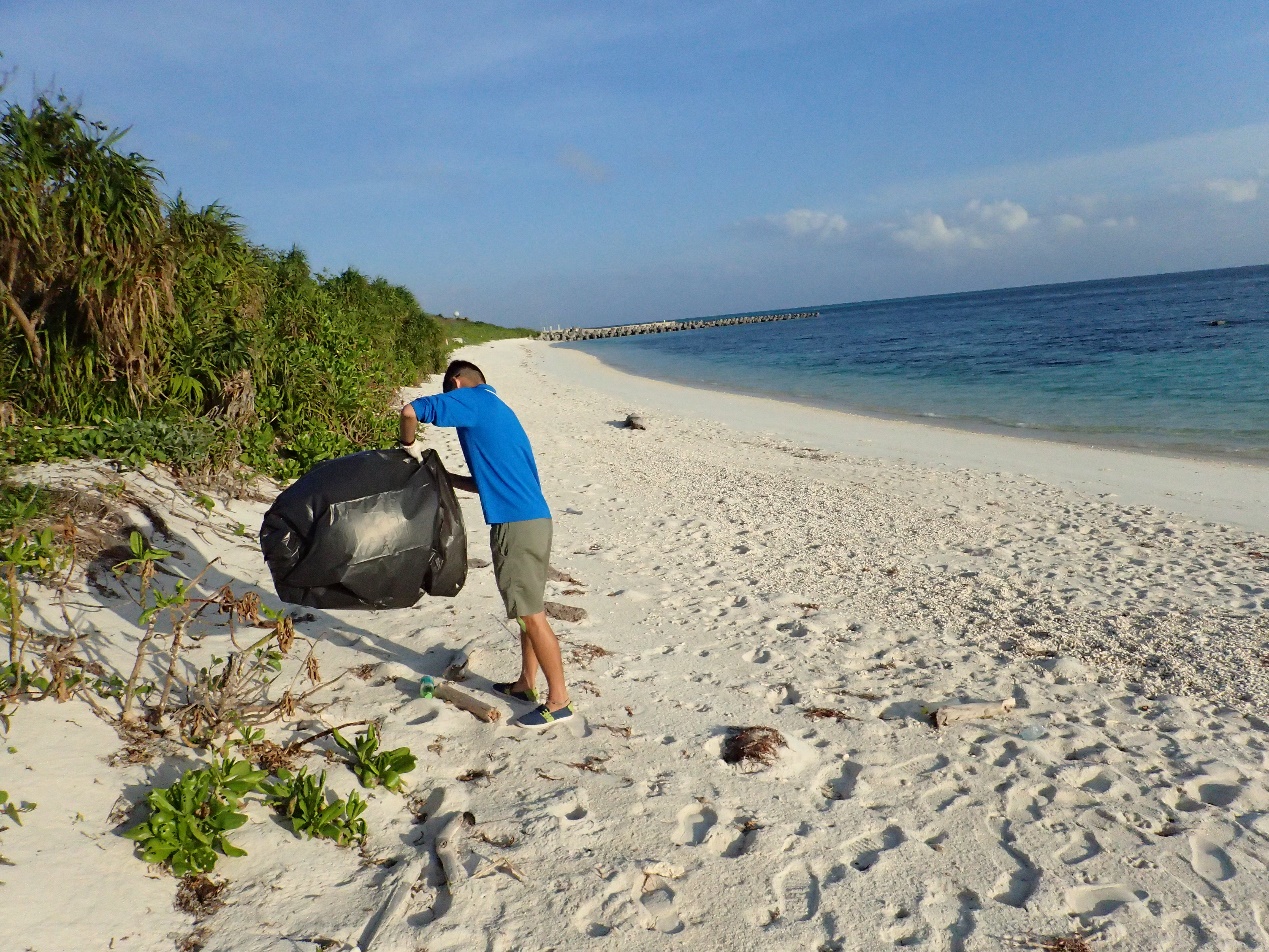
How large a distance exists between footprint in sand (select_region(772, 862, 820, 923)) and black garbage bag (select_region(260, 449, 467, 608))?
6.13 feet

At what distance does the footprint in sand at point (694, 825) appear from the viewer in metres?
2.83

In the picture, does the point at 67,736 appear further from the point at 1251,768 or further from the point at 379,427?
the point at 379,427

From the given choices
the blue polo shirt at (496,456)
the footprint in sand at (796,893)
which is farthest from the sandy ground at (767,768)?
the blue polo shirt at (496,456)

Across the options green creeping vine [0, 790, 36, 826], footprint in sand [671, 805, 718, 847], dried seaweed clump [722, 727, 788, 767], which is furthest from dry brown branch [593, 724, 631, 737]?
green creeping vine [0, 790, 36, 826]

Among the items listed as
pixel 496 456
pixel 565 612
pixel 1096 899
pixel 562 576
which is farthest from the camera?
pixel 562 576

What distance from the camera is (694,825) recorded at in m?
2.92

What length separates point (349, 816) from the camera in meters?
2.72

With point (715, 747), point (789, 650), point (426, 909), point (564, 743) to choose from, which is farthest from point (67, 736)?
point (789, 650)

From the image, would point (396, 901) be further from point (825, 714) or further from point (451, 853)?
point (825, 714)

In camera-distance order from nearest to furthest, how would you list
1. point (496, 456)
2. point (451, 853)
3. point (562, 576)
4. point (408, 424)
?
point (451, 853) → point (408, 424) → point (496, 456) → point (562, 576)

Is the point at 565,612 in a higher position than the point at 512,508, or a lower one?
lower

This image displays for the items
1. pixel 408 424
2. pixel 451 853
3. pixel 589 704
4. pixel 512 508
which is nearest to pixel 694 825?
pixel 451 853

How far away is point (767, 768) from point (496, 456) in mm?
1791

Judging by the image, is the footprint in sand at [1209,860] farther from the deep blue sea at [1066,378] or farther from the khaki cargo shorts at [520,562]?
the deep blue sea at [1066,378]
